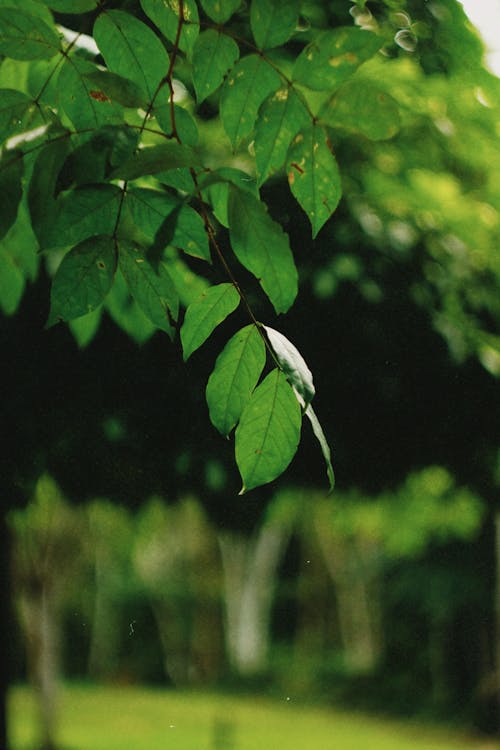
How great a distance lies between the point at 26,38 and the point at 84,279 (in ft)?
0.92

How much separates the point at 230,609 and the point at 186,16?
19.2 m

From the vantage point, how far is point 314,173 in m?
0.84

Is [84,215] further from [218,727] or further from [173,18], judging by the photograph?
[218,727]

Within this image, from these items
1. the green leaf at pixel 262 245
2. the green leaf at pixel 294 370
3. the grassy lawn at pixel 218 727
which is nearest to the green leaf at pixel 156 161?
the green leaf at pixel 262 245

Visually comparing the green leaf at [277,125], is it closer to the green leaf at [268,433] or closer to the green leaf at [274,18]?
the green leaf at [274,18]

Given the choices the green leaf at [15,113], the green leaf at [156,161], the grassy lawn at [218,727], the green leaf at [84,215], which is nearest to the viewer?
the green leaf at [156,161]

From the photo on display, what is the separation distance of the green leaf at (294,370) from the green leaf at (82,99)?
0.31m

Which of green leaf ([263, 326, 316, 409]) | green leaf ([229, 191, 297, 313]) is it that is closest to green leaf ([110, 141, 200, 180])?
green leaf ([229, 191, 297, 313])

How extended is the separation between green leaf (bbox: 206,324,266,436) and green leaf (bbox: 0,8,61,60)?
370mm

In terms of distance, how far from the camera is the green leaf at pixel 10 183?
2.57 feet

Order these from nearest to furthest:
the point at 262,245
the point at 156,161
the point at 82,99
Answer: the point at 156,161 → the point at 262,245 → the point at 82,99

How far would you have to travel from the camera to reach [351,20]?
5.74ft

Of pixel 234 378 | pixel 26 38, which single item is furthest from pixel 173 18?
pixel 234 378

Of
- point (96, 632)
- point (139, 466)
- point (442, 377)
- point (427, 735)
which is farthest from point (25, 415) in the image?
point (96, 632)
